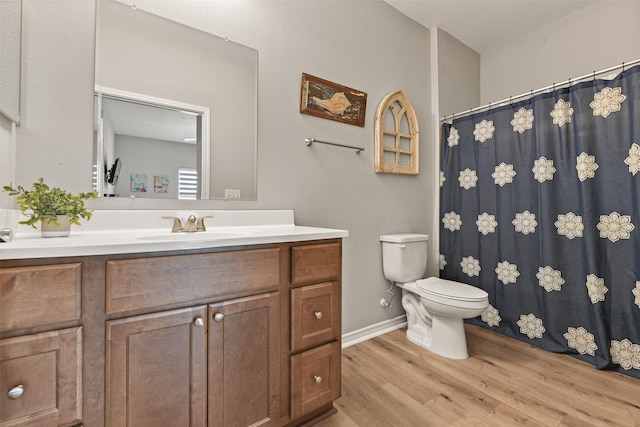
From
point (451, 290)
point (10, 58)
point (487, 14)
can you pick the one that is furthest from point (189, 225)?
point (487, 14)

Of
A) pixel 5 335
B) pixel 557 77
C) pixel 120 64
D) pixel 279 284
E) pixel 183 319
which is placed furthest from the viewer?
pixel 557 77

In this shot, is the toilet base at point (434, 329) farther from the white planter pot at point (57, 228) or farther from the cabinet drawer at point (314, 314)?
the white planter pot at point (57, 228)

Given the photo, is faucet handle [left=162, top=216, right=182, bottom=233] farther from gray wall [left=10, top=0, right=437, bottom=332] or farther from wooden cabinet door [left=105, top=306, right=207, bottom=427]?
wooden cabinet door [left=105, top=306, right=207, bottom=427]

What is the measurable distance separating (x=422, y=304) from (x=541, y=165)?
127cm

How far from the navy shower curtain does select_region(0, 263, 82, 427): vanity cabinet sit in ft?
8.07

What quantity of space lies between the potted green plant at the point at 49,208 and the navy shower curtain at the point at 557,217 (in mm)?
2501

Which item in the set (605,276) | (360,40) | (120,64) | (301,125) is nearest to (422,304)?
(605,276)

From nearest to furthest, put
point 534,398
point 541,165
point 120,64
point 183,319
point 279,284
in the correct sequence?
point 183,319
point 279,284
point 120,64
point 534,398
point 541,165

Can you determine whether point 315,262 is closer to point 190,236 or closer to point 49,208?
point 190,236

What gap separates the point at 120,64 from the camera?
1.29 metres

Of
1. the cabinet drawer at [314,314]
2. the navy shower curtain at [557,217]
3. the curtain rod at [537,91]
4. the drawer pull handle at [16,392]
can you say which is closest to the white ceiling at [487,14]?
the curtain rod at [537,91]

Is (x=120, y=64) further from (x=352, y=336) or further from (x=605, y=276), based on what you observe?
(x=605, y=276)

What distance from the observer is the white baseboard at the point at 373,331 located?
199 centimetres

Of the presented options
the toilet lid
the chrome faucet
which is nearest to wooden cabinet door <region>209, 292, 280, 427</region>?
the chrome faucet
